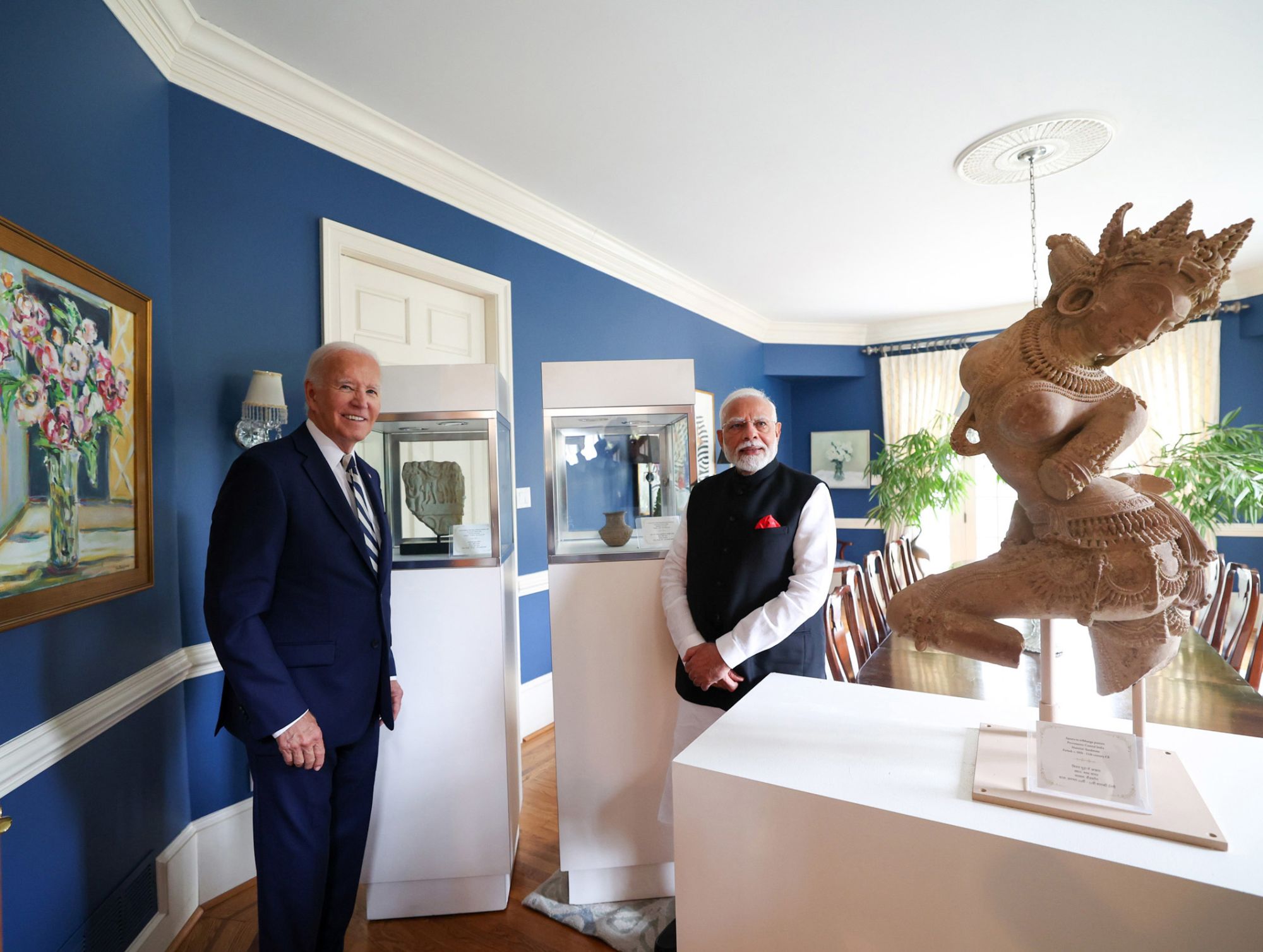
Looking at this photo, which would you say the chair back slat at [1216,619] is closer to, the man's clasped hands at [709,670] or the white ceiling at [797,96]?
the white ceiling at [797,96]

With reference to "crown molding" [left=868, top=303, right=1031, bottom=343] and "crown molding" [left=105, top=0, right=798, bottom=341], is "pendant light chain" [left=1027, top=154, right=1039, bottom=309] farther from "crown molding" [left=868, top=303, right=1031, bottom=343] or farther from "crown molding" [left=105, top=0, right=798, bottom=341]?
"crown molding" [left=105, top=0, right=798, bottom=341]

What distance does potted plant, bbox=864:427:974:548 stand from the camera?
18.1 ft

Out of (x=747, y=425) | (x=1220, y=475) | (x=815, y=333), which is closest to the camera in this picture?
(x=747, y=425)

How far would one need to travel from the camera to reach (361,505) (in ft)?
5.61

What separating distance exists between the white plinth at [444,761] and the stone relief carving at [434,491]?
0.59 ft

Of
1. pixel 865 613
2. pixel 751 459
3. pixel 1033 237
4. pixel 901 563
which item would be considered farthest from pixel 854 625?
pixel 1033 237

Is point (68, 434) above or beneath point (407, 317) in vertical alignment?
beneath

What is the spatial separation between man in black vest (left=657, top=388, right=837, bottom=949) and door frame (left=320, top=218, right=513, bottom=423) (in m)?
1.19

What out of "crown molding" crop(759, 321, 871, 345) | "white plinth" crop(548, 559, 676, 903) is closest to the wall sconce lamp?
"white plinth" crop(548, 559, 676, 903)

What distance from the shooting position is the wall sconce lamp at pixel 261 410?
2.09 m

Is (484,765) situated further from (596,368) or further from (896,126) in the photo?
(896,126)

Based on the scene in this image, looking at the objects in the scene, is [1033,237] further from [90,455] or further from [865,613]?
[90,455]

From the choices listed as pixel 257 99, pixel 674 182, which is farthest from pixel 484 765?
pixel 674 182

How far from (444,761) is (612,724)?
1.71 feet
